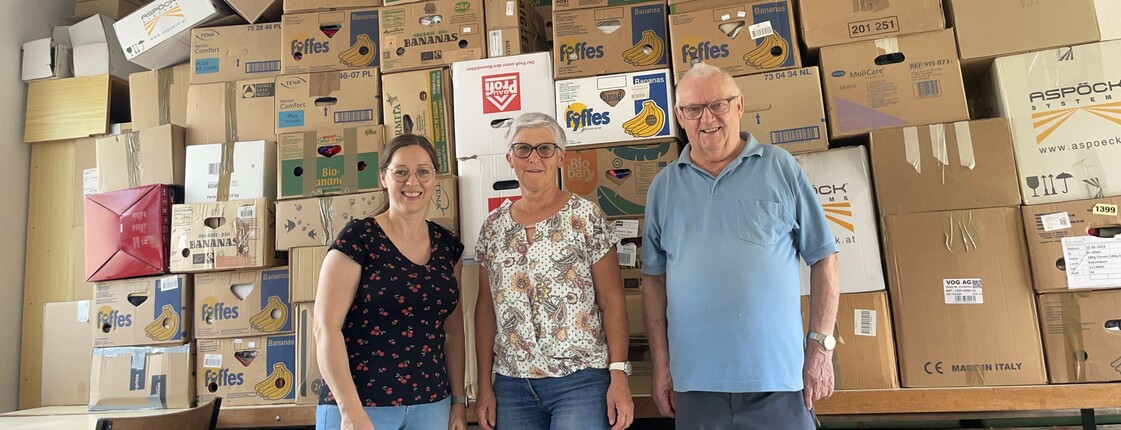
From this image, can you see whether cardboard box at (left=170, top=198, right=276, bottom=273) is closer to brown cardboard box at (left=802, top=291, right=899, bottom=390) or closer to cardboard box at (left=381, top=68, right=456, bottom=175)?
cardboard box at (left=381, top=68, right=456, bottom=175)

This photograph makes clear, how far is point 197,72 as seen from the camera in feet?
7.96

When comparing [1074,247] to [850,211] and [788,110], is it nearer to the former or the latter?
[850,211]

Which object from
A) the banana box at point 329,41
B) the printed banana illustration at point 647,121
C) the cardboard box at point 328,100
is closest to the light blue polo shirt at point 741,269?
the printed banana illustration at point 647,121

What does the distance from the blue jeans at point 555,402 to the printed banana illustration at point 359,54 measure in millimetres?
1316

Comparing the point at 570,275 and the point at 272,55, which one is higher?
the point at 272,55

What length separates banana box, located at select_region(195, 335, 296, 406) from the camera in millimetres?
2168

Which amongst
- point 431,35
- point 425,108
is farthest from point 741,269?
point 431,35

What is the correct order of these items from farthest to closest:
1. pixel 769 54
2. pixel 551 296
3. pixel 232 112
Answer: pixel 232 112 → pixel 769 54 → pixel 551 296

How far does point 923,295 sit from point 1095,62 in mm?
838

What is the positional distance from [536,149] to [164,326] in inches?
61.4

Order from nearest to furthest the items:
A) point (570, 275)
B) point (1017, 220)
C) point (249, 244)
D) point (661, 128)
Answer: point (570, 275), point (1017, 220), point (661, 128), point (249, 244)

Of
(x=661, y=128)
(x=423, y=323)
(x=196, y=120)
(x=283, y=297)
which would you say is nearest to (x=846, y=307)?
(x=661, y=128)

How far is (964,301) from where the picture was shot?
1.81 m

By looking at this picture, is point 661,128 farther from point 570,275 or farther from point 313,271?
point 313,271
